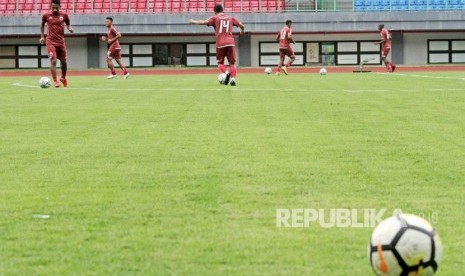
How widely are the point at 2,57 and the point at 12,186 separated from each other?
53282 mm

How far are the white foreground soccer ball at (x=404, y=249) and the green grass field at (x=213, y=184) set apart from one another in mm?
477

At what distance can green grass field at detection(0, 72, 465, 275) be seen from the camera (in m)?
5.45

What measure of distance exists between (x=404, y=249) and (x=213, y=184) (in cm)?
366

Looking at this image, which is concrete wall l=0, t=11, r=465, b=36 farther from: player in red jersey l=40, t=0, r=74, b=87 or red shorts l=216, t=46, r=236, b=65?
player in red jersey l=40, t=0, r=74, b=87

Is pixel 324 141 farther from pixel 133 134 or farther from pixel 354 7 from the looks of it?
pixel 354 7

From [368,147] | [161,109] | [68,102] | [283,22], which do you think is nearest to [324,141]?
[368,147]

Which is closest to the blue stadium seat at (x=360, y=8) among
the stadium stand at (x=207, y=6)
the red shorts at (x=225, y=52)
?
the stadium stand at (x=207, y=6)

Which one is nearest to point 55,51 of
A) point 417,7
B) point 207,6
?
point 207,6

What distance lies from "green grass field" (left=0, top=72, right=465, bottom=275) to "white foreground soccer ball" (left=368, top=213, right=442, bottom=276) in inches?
18.8

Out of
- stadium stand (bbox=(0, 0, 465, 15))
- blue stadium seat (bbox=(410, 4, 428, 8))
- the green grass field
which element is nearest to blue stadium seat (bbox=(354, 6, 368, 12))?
stadium stand (bbox=(0, 0, 465, 15))

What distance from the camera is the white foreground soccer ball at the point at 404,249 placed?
14.5 ft

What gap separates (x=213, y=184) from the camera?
799 centimetres

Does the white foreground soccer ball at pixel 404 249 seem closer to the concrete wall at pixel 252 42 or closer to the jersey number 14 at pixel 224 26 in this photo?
the jersey number 14 at pixel 224 26

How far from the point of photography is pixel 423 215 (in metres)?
6.54
